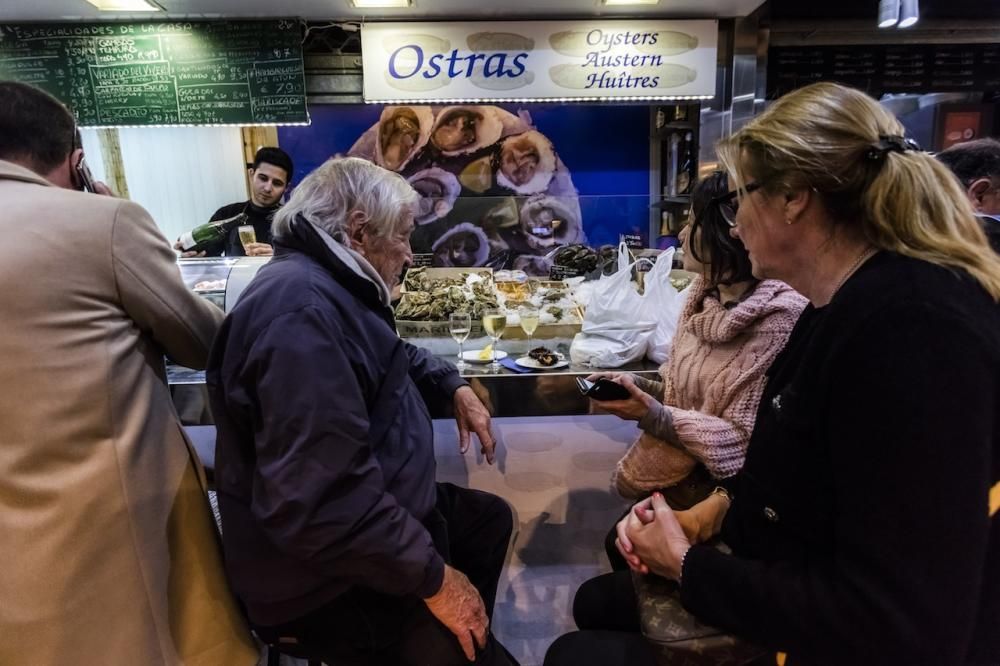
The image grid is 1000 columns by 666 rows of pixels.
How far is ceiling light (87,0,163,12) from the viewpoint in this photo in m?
3.66

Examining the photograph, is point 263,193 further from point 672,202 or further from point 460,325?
point 672,202

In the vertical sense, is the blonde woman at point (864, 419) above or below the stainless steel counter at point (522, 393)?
above

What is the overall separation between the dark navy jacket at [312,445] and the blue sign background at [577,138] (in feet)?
12.7

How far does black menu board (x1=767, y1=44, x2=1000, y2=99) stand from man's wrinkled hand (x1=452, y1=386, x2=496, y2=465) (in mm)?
4136

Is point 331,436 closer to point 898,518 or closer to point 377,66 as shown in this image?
point 898,518

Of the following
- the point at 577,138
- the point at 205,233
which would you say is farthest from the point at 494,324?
the point at 577,138

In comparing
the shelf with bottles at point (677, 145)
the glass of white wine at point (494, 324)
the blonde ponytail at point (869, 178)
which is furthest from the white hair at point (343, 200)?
the shelf with bottles at point (677, 145)

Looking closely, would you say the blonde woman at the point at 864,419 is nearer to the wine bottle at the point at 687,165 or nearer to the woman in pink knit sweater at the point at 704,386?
the woman in pink knit sweater at the point at 704,386

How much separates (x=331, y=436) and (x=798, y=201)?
36.2 inches

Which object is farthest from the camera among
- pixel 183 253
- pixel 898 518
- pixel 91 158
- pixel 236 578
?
pixel 91 158

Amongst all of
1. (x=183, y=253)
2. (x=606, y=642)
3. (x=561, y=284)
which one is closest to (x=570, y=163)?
(x=561, y=284)

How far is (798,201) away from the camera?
944mm

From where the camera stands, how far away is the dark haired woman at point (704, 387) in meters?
1.51

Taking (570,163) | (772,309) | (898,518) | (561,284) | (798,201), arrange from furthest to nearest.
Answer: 1. (570,163)
2. (561,284)
3. (772,309)
4. (798,201)
5. (898,518)
